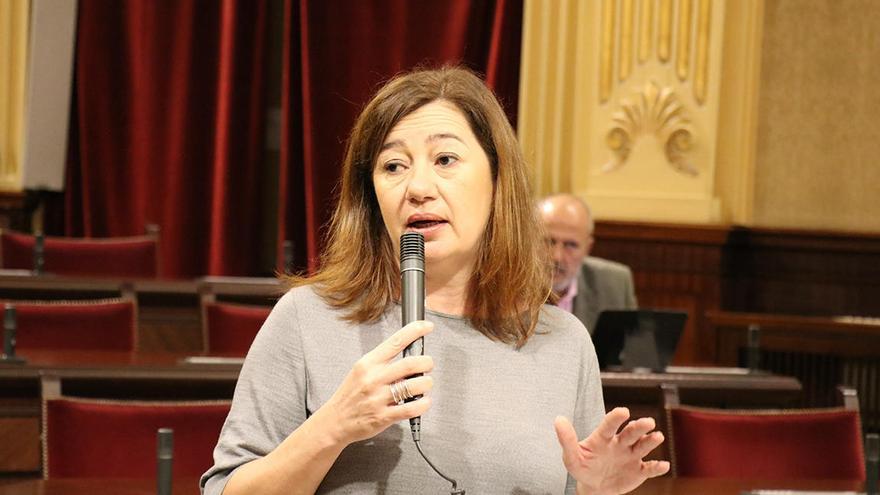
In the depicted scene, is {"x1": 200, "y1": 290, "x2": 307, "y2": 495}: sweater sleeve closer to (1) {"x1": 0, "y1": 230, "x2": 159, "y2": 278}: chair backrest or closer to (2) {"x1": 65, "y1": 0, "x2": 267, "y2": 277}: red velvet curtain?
(1) {"x1": 0, "y1": 230, "x2": 159, "y2": 278}: chair backrest

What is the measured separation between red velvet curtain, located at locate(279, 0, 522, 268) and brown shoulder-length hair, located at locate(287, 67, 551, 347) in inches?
182

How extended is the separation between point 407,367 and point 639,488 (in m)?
1.31

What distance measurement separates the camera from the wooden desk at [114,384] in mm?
3281

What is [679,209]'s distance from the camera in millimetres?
6230

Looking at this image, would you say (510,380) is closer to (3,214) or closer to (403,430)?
(403,430)

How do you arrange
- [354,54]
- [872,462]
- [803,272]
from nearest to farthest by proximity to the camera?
[872,462] < [803,272] < [354,54]

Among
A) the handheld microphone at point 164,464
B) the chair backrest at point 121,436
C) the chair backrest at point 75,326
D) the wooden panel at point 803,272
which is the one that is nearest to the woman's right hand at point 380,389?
the handheld microphone at point 164,464

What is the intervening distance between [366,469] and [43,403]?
44.2 inches


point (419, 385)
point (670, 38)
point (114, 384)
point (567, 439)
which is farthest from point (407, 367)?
point (670, 38)

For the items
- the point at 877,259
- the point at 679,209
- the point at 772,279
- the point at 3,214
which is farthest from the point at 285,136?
the point at 877,259

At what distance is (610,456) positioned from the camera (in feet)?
5.74

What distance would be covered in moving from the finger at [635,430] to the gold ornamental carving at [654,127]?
462 centimetres

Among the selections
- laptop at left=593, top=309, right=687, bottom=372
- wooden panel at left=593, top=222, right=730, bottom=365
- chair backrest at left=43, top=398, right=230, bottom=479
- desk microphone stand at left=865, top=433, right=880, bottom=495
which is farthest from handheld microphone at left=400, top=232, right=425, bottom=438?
wooden panel at left=593, top=222, right=730, bottom=365

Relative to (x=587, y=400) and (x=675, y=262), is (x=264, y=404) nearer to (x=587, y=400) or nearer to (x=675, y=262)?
(x=587, y=400)
